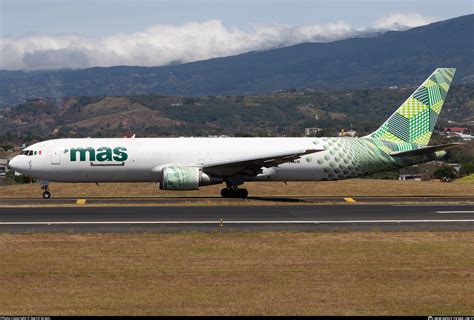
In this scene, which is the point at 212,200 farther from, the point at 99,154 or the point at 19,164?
the point at 19,164

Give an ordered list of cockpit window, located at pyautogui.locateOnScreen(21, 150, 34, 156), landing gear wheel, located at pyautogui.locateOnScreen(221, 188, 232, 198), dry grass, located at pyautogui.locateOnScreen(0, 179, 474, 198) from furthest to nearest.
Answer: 1. dry grass, located at pyautogui.locateOnScreen(0, 179, 474, 198)
2. landing gear wheel, located at pyautogui.locateOnScreen(221, 188, 232, 198)
3. cockpit window, located at pyautogui.locateOnScreen(21, 150, 34, 156)

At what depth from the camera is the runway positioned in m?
33.0

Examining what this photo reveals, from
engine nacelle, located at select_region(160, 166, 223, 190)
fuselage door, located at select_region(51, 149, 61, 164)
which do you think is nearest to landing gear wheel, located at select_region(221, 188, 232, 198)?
engine nacelle, located at select_region(160, 166, 223, 190)

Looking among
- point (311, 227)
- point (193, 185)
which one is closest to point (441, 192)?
point (193, 185)

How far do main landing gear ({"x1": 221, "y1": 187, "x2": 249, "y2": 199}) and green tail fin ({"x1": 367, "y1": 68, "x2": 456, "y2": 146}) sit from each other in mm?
9136

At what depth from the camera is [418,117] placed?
5069 cm

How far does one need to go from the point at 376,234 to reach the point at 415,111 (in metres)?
21.6

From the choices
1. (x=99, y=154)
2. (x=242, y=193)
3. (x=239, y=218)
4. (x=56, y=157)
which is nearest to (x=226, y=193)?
(x=242, y=193)

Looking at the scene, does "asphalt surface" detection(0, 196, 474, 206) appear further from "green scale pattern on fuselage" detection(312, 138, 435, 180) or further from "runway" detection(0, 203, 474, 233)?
"runway" detection(0, 203, 474, 233)

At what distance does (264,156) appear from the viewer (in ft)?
151

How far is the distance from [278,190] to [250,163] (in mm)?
8532

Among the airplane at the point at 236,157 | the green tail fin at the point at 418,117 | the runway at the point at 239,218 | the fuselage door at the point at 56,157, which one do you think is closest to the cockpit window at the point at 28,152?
the airplane at the point at 236,157

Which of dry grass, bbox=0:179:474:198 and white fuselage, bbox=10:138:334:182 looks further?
dry grass, bbox=0:179:474:198

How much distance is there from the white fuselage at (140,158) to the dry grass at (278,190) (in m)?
4.16
